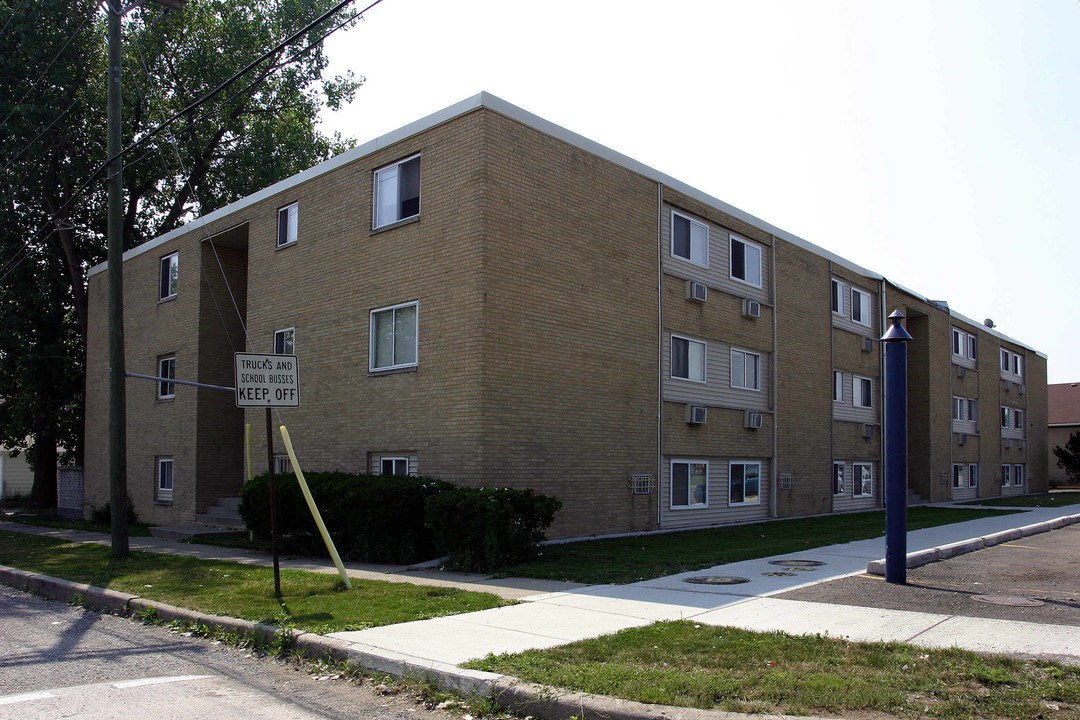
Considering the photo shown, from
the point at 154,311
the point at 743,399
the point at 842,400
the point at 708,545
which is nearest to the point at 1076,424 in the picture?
the point at 842,400

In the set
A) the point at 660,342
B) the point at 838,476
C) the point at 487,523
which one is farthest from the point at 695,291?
the point at 838,476

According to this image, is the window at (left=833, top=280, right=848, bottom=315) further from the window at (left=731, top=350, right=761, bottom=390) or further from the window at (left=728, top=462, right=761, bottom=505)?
the window at (left=728, top=462, right=761, bottom=505)

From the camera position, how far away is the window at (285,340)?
62.1 ft

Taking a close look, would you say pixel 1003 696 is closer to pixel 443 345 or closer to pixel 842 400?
pixel 443 345

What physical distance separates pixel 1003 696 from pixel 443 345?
10.9 meters

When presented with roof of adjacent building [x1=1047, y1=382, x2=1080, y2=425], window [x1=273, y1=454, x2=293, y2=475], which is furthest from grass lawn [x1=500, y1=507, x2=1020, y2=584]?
roof of adjacent building [x1=1047, y1=382, x2=1080, y2=425]

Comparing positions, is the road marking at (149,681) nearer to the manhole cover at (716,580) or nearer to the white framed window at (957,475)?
the manhole cover at (716,580)

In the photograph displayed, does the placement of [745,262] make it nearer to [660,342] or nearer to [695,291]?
[695,291]

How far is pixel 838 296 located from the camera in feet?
87.6

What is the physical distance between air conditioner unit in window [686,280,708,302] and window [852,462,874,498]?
10558mm

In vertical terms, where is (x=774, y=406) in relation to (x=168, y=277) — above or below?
below

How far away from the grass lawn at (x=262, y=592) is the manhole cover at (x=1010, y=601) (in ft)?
16.8

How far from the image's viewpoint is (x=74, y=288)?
1177 inches

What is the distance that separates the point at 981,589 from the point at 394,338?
1054cm
